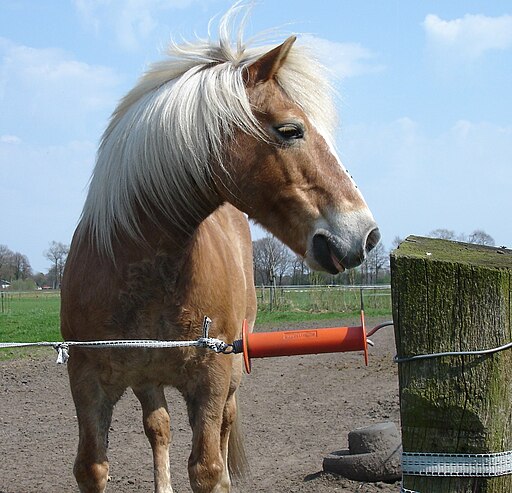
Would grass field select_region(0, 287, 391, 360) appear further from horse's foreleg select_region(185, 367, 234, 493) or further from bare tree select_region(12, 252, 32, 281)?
bare tree select_region(12, 252, 32, 281)

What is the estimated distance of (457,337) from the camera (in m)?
1.79

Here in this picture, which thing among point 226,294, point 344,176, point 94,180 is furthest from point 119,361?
point 344,176

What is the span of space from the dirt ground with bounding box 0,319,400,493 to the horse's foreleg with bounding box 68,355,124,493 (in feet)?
5.59

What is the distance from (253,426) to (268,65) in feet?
16.2

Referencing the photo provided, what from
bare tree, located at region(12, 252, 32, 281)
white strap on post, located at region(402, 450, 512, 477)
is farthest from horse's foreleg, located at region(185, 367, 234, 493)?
bare tree, located at region(12, 252, 32, 281)

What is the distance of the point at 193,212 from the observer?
3.32 meters

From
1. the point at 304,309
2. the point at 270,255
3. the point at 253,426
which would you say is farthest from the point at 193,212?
the point at 304,309

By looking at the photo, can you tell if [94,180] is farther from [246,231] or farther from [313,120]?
[246,231]

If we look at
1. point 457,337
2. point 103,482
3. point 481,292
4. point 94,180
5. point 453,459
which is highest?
point 94,180

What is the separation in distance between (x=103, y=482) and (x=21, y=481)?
2109 mm

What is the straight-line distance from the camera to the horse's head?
2850mm

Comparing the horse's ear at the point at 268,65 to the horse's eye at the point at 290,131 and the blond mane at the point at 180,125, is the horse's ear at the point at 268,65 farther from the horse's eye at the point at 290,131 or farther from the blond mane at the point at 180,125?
the horse's eye at the point at 290,131

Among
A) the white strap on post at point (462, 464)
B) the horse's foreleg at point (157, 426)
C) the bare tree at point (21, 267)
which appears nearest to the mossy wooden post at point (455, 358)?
the white strap on post at point (462, 464)

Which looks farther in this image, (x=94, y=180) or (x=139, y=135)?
(x=94, y=180)
